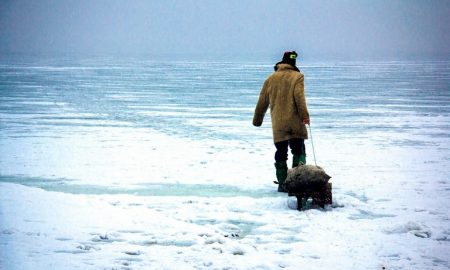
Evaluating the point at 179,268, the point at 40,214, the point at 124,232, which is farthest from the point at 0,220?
the point at 179,268

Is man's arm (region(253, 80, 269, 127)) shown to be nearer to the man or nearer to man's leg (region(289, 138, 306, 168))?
the man

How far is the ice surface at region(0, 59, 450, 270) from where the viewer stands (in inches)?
183

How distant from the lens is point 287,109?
6703 mm

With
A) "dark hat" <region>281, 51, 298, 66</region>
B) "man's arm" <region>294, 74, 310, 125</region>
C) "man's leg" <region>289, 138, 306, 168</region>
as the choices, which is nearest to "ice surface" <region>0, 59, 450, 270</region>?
"man's leg" <region>289, 138, 306, 168</region>

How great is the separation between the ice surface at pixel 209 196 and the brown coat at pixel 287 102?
0.77 m

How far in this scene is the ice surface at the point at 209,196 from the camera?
466 cm

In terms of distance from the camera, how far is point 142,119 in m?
14.3

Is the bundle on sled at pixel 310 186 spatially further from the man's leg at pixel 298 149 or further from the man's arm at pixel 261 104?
the man's arm at pixel 261 104

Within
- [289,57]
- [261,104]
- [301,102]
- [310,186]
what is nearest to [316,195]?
[310,186]

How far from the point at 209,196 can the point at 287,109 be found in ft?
4.49

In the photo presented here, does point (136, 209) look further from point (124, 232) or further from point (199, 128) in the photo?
point (199, 128)

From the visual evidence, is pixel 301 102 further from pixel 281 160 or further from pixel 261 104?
pixel 281 160

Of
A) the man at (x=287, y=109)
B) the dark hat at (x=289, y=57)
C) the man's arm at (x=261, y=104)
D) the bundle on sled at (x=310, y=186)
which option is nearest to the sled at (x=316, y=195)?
the bundle on sled at (x=310, y=186)

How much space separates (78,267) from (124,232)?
3.12 feet
